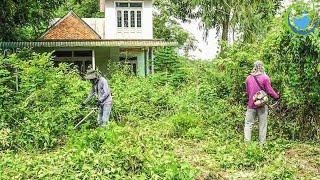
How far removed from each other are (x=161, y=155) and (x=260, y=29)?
21307 mm

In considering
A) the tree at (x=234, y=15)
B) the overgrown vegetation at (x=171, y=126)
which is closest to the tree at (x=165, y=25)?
the tree at (x=234, y=15)

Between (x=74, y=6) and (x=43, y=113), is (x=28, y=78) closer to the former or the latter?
(x=43, y=113)

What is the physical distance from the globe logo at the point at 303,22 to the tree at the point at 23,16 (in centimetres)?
1436

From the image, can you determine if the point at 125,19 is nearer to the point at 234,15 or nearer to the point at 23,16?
the point at 234,15

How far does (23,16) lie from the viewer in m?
23.5

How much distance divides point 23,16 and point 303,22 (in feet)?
56.6

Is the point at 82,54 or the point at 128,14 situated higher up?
the point at 128,14

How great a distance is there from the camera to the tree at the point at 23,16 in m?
22.0

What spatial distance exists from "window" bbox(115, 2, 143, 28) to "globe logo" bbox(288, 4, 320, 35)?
777 inches

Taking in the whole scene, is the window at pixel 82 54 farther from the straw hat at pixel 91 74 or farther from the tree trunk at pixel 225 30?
the straw hat at pixel 91 74

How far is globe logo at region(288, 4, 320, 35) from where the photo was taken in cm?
894

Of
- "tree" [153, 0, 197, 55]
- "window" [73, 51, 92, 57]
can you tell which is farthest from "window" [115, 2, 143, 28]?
"tree" [153, 0, 197, 55]

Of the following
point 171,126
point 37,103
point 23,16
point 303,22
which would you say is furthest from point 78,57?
point 303,22

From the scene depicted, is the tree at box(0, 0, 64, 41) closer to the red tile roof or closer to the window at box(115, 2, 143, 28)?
the red tile roof
